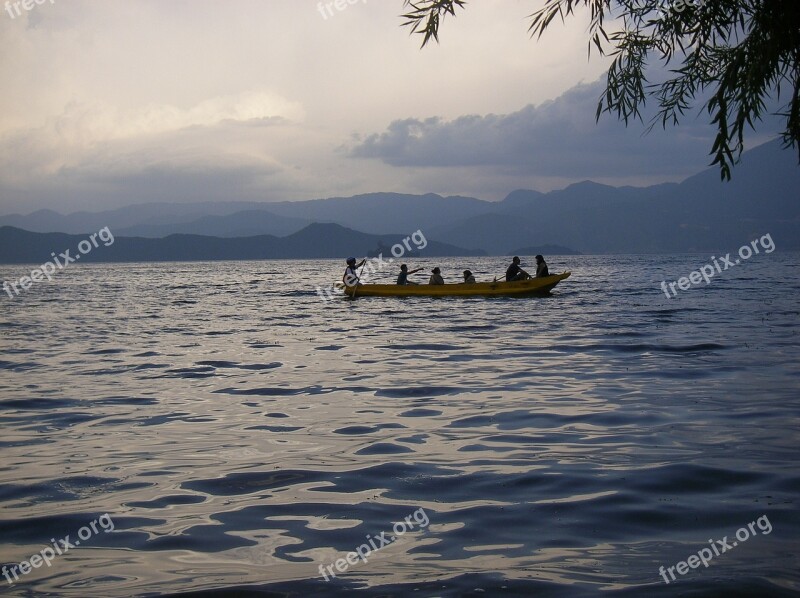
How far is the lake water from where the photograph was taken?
201 inches

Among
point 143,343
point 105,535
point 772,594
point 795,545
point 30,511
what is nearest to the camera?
point 772,594

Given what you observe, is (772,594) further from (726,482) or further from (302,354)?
(302,354)

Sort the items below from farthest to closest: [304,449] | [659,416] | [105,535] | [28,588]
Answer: [659,416], [304,449], [105,535], [28,588]

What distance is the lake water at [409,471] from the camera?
16.8 feet

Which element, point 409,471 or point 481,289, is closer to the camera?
point 409,471

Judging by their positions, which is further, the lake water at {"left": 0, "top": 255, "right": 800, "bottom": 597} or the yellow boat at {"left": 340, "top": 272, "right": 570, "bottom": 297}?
the yellow boat at {"left": 340, "top": 272, "right": 570, "bottom": 297}

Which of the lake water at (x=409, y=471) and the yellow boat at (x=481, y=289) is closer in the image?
the lake water at (x=409, y=471)

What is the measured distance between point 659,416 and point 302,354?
33.3 feet

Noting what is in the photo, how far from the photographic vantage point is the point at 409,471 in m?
7.68

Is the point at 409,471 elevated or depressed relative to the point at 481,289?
depressed

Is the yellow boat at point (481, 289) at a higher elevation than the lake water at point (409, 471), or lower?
higher

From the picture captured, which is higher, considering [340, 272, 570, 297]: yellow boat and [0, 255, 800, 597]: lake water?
[340, 272, 570, 297]: yellow boat

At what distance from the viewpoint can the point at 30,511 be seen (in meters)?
6.58

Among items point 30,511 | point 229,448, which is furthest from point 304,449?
point 30,511
